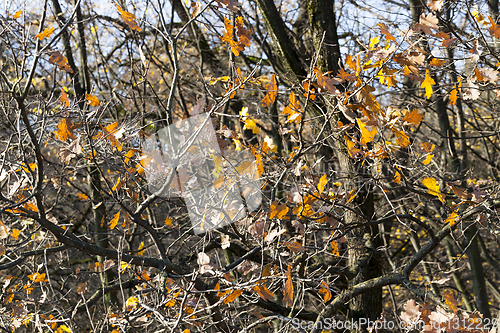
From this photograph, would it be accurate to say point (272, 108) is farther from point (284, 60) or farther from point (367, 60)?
point (367, 60)

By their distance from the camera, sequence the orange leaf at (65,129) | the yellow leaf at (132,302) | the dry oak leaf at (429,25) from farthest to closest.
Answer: the yellow leaf at (132,302) → the orange leaf at (65,129) → the dry oak leaf at (429,25)

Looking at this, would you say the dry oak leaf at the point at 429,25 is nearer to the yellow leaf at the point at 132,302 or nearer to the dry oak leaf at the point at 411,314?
the dry oak leaf at the point at 411,314

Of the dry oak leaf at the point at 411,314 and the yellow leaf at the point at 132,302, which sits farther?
the yellow leaf at the point at 132,302

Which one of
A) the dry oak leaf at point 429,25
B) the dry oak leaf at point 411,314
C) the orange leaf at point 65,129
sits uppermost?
the orange leaf at point 65,129

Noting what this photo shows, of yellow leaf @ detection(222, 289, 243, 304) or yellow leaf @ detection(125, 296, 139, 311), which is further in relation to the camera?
yellow leaf @ detection(125, 296, 139, 311)

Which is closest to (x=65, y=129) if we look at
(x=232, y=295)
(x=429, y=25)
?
(x=232, y=295)

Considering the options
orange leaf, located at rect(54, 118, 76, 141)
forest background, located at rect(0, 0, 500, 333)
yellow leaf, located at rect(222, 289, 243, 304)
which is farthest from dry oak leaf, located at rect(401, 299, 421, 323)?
orange leaf, located at rect(54, 118, 76, 141)

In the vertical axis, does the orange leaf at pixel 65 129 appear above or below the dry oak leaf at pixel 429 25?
above

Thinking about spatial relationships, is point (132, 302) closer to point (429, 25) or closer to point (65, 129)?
point (65, 129)

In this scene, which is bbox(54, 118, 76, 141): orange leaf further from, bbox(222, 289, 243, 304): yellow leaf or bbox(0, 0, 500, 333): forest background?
bbox(222, 289, 243, 304): yellow leaf

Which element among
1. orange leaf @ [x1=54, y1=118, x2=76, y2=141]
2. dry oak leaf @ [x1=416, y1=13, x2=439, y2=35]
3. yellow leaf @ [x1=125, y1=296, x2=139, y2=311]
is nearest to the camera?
dry oak leaf @ [x1=416, y1=13, x2=439, y2=35]

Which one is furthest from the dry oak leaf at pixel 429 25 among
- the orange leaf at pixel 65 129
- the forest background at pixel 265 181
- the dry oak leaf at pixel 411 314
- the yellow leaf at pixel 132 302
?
the yellow leaf at pixel 132 302

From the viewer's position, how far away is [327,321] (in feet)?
9.58

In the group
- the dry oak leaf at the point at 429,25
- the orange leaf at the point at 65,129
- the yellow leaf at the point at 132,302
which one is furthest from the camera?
the yellow leaf at the point at 132,302
